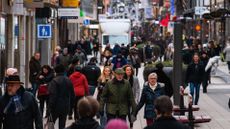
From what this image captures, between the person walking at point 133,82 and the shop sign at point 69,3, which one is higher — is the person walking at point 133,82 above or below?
below

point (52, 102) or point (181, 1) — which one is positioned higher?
point (181, 1)

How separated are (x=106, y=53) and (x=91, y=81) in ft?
60.8

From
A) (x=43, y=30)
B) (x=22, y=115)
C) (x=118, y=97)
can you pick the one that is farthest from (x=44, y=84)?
(x=43, y=30)

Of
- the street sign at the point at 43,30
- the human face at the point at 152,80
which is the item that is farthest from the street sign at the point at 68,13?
the human face at the point at 152,80

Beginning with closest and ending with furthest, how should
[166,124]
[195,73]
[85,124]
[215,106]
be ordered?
1. [85,124]
2. [166,124]
3. [195,73]
4. [215,106]

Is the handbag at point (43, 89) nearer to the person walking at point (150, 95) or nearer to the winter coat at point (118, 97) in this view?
the winter coat at point (118, 97)

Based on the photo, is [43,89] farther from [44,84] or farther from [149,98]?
[149,98]

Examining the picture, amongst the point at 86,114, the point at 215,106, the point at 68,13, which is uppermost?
the point at 68,13

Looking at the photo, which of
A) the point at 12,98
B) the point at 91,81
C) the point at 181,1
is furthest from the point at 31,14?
the point at 12,98

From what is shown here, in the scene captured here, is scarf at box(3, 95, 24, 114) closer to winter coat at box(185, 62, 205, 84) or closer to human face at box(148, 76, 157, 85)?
human face at box(148, 76, 157, 85)

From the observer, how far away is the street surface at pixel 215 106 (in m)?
19.1

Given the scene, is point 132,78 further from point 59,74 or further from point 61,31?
point 61,31

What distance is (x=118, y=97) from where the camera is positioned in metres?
14.5

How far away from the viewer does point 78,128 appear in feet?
26.5
